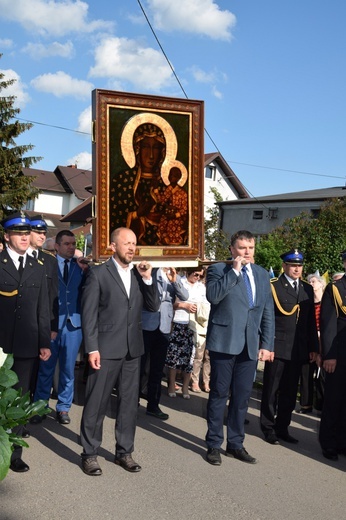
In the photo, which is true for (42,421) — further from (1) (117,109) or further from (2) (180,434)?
(1) (117,109)

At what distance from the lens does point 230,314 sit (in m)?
6.07

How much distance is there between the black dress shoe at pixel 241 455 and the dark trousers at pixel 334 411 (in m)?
0.81

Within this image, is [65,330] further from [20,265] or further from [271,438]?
[271,438]

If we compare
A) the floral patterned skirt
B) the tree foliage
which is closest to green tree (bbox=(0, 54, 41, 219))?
the tree foliage

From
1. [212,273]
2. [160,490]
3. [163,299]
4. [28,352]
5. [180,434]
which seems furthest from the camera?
[163,299]

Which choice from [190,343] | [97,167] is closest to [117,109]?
[97,167]

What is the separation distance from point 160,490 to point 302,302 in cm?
285

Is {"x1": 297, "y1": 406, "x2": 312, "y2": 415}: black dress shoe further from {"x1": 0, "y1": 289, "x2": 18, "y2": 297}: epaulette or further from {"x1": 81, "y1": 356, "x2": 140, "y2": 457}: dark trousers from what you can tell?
{"x1": 0, "y1": 289, "x2": 18, "y2": 297}: epaulette

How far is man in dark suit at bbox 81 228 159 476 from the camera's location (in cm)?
547

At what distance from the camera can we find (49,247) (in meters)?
9.66

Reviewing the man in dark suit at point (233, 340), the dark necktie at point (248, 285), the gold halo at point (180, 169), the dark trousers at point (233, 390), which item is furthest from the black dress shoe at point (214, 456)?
the gold halo at point (180, 169)

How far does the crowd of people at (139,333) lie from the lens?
556 cm

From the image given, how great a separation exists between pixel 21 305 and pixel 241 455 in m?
2.42

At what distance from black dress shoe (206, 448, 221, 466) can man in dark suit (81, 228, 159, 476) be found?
712mm
